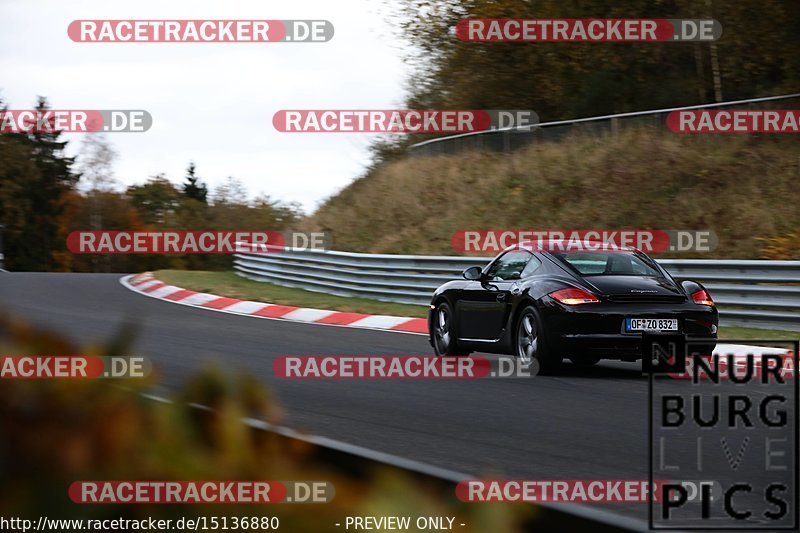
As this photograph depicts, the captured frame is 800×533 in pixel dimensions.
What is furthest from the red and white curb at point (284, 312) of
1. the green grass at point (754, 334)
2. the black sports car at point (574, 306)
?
the black sports car at point (574, 306)

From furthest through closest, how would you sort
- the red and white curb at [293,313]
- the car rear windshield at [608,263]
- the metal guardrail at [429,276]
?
the red and white curb at [293,313], the metal guardrail at [429,276], the car rear windshield at [608,263]

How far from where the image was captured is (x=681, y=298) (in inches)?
426

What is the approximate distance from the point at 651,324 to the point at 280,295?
522 inches

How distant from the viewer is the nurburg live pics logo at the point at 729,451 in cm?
377

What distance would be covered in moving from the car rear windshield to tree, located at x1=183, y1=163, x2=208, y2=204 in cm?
11582

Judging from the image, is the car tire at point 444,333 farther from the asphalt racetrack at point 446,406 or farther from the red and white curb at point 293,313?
the red and white curb at point 293,313

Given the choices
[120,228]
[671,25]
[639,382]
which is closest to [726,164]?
[671,25]

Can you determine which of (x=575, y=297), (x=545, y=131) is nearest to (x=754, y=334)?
(x=575, y=297)

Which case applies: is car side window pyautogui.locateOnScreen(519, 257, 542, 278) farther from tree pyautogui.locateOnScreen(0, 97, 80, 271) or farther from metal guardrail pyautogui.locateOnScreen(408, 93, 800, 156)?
tree pyautogui.locateOnScreen(0, 97, 80, 271)

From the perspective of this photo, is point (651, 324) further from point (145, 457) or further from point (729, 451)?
point (145, 457)

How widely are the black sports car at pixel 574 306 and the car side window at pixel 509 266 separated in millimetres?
12

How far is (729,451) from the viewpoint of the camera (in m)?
6.54

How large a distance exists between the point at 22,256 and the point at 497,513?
3918 inches

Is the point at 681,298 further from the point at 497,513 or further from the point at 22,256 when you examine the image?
the point at 22,256
